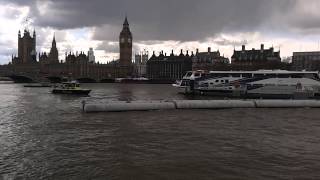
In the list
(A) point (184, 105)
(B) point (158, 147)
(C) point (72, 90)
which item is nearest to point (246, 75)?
(A) point (184, 105)

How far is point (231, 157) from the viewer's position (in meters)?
28.3

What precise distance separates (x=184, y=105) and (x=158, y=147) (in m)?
31.3

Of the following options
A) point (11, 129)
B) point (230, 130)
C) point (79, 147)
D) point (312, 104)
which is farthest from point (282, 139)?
point (312, 104)

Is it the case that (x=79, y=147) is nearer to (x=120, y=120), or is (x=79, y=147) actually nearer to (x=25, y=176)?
(x=25, y=176)

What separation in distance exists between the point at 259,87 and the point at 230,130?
155 feet

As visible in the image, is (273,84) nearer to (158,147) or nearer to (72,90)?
(72,90)

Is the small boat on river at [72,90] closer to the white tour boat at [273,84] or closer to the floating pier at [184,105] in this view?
the white tour boat at [273,84]

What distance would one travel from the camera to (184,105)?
62.4 meters

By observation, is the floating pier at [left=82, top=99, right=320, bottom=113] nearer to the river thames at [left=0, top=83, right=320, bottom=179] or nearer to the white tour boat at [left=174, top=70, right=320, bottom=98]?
the river thames at [left=0, top=83, right=320, bottom=179]

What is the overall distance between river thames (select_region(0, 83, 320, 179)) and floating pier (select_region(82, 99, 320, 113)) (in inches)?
216

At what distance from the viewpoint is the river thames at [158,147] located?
24.4 m

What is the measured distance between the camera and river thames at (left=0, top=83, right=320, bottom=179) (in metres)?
24.4

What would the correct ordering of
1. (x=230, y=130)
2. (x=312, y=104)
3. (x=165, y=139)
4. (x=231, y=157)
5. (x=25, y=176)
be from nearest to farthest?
(x=25, y=176) < (x=231, y=157) < (x=165, y=139) < (x=230, y=130) < (x=312, y=104)

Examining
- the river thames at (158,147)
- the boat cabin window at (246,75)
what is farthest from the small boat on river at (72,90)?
the river thames at (158,147)
